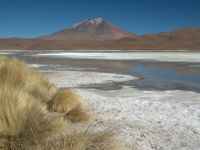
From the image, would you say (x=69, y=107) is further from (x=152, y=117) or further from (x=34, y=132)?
(x=34, y=132)

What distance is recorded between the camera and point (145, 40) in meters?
140

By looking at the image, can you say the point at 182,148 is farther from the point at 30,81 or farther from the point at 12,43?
the point at 12,43

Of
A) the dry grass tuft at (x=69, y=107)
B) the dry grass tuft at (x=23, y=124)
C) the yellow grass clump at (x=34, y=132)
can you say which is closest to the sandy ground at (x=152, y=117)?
the dry grass tuft at (x=69, y=107)

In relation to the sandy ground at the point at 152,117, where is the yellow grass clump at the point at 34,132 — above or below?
above

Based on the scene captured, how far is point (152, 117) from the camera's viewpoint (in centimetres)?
798

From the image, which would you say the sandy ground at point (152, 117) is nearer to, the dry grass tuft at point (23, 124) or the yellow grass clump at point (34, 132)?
the yellow grass clump at point (34, 132)

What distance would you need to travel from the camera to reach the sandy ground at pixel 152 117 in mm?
6008

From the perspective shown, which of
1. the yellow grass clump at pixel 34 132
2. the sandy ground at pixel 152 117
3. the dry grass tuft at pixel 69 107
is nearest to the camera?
the yellow grass clump at pixel 34 132

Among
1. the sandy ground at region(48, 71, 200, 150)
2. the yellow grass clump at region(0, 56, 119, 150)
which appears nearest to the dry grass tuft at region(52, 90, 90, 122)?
the sandy ground at region(48, 71, 200, 150)

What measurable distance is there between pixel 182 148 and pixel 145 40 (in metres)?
135

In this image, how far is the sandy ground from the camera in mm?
6008

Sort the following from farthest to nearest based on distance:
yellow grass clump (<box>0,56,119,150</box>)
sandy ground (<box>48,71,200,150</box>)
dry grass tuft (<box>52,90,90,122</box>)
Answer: dry grass tuft (<box>52,90,90,122</box>)
sandy ground (<box>48,71,200,150</box>)
yellow grass clump (<box>0,56,119,150</box>)

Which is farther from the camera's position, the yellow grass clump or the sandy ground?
the sandy ground

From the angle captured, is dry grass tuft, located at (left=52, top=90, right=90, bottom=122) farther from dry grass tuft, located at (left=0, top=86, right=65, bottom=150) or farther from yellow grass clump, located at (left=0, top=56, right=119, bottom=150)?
dry grass tuft, located at (left=0, top=86, right=65, bottom=150)
